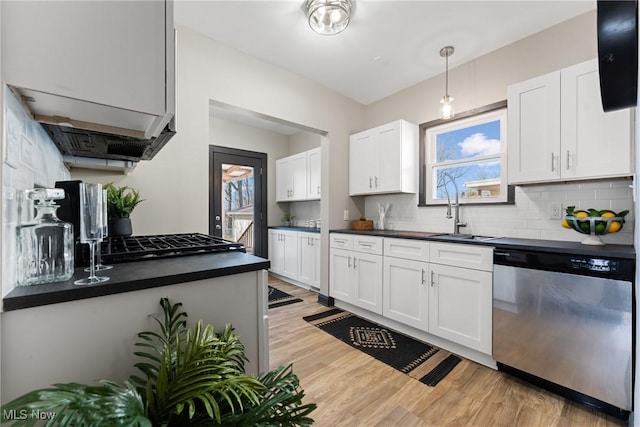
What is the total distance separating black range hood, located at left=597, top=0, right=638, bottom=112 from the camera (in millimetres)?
669

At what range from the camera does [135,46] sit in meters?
0.86

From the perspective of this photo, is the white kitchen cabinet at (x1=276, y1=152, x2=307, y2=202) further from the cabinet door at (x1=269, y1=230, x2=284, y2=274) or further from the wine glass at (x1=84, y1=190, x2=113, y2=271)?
the wine glass at (x1=84, y1=190, x2=113, y2=271)

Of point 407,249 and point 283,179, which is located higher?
point 283,179

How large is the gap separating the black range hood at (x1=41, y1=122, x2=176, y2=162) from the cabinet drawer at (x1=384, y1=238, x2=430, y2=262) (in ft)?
6.97

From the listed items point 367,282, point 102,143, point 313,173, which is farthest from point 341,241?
point 102,143

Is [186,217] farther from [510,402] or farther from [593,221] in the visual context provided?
[593,221]

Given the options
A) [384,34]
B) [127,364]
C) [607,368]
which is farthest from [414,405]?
[384,34]

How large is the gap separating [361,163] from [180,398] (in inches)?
124

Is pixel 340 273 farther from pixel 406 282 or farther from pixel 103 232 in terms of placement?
pixel 103 232

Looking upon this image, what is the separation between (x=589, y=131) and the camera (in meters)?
1.81

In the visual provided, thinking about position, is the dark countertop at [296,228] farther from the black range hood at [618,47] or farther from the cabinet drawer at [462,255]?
the black range hood at [618,47]

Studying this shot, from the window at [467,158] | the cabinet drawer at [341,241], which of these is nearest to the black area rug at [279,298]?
the cabinet drawer at [341,241]

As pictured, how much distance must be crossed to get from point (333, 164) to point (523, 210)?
2079 mm

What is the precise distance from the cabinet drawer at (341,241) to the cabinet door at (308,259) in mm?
553
